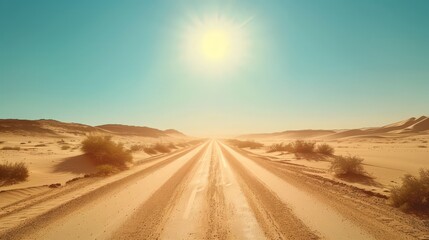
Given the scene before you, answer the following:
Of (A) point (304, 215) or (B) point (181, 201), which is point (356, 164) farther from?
(B) point (181, 201)

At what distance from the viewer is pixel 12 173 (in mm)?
13297

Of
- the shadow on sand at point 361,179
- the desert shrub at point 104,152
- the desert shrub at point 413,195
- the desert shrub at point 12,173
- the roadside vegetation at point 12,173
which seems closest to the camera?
the desert shrub at point 413,195

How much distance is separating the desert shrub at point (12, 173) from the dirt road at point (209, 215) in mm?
3300

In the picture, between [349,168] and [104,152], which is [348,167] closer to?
[349,168]

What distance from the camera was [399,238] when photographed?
6.36 meters

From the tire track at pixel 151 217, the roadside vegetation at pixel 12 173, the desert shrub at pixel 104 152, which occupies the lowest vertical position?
the tire track at pixel 151 217

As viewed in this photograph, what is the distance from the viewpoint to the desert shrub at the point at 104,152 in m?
21.5

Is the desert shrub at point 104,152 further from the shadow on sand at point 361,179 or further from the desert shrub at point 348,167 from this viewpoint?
the shadow on sand at point 361,179

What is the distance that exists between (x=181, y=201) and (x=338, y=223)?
16.2 ft

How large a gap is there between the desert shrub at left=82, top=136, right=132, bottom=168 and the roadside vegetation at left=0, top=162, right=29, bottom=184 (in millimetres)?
7604

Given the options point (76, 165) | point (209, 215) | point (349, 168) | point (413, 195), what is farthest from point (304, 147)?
point (209, 215)

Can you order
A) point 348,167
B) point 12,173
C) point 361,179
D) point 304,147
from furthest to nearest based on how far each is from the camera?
point 304,147 < point 348,167 < point 361,179 < point 12,173

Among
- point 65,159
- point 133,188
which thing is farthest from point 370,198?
point 65,159

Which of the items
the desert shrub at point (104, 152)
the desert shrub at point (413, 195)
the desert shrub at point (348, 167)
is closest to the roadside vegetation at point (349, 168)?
the desert shrub at point (348, 167)
